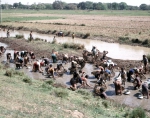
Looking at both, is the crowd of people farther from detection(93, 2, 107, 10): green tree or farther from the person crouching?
detection(93, 2, 107, 10): green tree

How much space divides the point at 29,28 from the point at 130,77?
40851 millimetres

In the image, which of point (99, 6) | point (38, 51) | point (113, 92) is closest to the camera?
point (113, 92)

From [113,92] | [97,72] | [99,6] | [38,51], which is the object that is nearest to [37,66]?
[97,72]

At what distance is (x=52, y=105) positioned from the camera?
10562 mm

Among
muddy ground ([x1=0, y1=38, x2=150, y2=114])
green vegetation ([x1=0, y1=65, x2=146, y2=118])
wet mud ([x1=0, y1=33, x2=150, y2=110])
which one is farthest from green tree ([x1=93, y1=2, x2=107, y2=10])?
green vegetation ([x1=0, y1=65, x2=146, y2=118])

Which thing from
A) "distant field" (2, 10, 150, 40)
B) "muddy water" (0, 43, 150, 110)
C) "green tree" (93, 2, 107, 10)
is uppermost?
"green tree" (93, 2, 107, 10)

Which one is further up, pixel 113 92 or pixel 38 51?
pixel 38 51

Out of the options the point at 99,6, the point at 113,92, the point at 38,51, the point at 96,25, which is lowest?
the point at 113,92

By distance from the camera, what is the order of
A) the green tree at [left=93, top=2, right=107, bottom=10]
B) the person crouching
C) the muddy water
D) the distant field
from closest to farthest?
the muddy water < the person crouching < the distant field < the green tree at [left=93, top=2, right=107, bottom=10]

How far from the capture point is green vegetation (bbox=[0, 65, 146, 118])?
9.42 m

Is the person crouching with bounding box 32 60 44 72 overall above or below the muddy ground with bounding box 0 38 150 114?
above

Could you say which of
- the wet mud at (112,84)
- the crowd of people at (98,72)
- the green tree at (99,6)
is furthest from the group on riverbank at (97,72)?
the green tree at (99,6)

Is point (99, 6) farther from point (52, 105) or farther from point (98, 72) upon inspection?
point (52, 105)

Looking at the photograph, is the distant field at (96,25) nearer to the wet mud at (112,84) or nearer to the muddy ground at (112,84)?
the muddy ground at (112,84)
